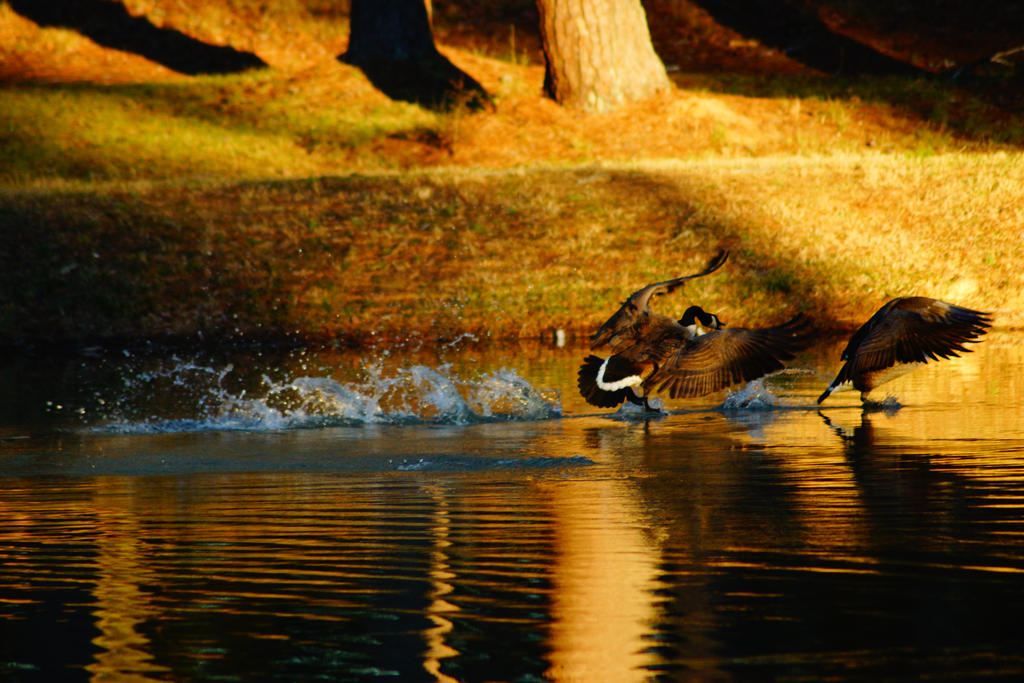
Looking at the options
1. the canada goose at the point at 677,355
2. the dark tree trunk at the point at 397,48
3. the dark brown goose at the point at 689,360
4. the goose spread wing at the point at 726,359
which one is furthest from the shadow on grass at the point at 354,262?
the dark tree trunk at the point at 397,48

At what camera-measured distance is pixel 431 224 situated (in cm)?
1670

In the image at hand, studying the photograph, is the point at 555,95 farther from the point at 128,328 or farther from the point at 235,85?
the point at 128,328

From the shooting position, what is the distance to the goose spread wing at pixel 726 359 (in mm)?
8375

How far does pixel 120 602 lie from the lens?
487 centimetres

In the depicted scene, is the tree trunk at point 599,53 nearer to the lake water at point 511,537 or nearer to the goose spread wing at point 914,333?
the lake water at point 511,537

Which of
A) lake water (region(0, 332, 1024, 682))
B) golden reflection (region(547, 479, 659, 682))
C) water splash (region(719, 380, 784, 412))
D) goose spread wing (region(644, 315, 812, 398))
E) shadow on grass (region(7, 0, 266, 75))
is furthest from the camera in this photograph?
shadow on grass (region(7, 0, 266, 75))

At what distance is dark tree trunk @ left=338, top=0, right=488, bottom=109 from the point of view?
2478 cm

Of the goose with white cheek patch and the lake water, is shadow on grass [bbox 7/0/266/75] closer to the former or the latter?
the lake water

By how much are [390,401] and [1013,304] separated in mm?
7730

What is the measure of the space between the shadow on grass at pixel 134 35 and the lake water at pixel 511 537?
1988cm

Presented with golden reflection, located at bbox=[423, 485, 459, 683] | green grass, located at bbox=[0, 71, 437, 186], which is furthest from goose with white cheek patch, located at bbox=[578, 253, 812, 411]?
green grass, located at bbox=[0, 71, 437, 186]

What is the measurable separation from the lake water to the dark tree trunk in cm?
1500

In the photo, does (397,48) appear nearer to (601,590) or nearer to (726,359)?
(726,359)

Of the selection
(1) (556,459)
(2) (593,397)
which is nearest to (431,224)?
(2) (593,397)
